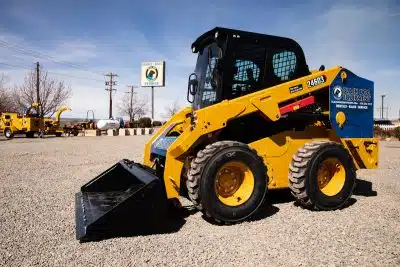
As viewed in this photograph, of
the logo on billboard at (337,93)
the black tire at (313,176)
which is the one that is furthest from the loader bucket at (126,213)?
the logo on billboard at (337,93)

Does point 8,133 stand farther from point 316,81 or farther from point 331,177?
point 331,177

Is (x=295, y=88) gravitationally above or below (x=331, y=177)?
above

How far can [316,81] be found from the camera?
5.71 metres

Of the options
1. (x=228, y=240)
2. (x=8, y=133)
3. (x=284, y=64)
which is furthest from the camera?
(x=8, y=133)

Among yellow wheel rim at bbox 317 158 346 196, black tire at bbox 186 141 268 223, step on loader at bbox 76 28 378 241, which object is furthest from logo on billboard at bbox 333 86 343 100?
black tire at bbox 186 141 268 223

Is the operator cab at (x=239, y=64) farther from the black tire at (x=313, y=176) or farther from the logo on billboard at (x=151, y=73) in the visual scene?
the logo on billboard at (x=151, y=73)

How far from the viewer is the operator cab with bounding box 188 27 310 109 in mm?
5379

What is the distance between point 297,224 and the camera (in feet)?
15.4

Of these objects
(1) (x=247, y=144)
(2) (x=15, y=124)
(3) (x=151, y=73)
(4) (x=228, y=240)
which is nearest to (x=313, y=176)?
(1) (x=247, y=144)

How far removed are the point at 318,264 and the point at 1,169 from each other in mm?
9358

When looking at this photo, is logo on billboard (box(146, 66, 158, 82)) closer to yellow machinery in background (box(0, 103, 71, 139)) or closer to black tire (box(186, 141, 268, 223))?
yellow machinery in background (box(0, 103, 71, 139))

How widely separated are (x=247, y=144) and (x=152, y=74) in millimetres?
43738

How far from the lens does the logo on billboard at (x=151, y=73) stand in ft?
156

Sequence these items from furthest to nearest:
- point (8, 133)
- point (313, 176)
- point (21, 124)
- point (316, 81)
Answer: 1. point (21, 124)
2. point (8, 133)
3. point (316, 81)
4. point (313, 176)
